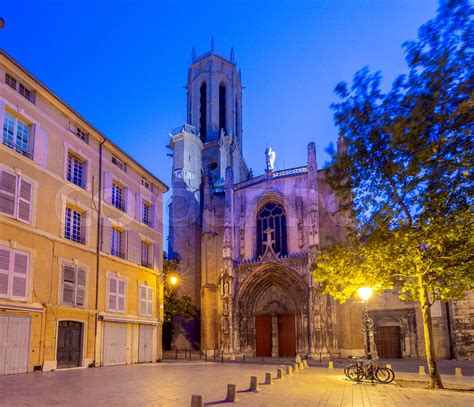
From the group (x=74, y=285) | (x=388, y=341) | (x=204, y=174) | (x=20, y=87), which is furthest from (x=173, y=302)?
(x=20, y=87)

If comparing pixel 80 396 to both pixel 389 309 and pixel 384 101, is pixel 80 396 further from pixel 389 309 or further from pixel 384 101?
pixel 389 309

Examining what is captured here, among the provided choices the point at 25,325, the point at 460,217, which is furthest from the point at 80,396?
the point at 460,217

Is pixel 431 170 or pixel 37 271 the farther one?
pixel 37 271

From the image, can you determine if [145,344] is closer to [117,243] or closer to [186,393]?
[117,243]

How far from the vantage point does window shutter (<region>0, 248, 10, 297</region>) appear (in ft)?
50.1

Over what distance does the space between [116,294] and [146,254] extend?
14.7 ft

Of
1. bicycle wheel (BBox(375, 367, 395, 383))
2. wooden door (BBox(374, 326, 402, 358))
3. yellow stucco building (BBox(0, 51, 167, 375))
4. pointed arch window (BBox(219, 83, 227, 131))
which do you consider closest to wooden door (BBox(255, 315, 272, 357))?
wooden door (BBox(374, 326, 402, 358))

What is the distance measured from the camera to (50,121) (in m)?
18.8

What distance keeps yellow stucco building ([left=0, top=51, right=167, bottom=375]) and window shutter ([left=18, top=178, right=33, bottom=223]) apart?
4 centimetres

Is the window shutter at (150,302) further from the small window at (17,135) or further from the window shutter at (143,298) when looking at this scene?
the small window at (17,135)

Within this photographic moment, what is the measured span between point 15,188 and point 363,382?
13203mm

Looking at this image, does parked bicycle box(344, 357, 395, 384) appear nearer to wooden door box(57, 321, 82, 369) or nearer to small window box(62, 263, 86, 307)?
wooden door box(57, 321, 82, 369)

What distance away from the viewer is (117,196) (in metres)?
23.6

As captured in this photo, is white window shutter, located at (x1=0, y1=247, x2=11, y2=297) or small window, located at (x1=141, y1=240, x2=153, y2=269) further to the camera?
small window, located at (x1=141, y1=240, x2=153, y2=269)
